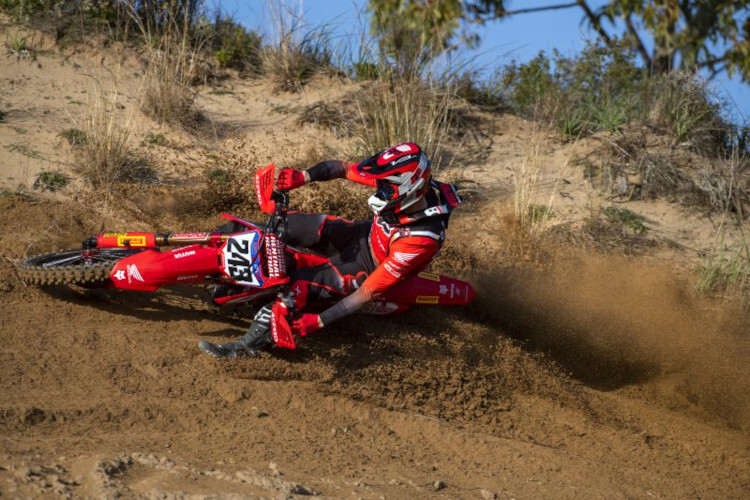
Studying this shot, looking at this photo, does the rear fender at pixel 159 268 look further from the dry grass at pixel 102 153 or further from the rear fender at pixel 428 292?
the dry grass at pixel 102 153

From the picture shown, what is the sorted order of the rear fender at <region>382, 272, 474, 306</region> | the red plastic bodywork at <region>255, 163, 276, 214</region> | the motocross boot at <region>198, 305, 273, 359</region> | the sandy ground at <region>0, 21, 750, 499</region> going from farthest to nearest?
the rear fender at <region>382, 272, 474, 306</region> → the motocross boot at <region>198, 305, 273, 359</region> → the red plastic bodywork at <region>255, 163, 276, 214</region> → the sandy ground at <region>0, 21, 750, 499</region>

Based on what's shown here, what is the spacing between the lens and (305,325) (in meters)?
5.79

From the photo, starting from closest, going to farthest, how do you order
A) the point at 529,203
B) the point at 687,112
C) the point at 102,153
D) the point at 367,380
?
the point at 367,380 < the point at 102,153 < the point at 529,203 < the point at 687,112

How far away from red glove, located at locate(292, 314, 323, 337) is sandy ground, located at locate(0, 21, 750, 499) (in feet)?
1.36

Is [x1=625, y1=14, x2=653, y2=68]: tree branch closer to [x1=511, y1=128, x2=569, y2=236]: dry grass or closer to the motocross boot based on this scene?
[x1=511, y1=128, x2=569, y2=236]: dry grass

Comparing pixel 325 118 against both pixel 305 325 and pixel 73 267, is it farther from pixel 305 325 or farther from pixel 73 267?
pixel 73 267

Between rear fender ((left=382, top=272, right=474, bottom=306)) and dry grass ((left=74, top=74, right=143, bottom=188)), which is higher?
dry grass ((left=74, top=74, right=143, bottom=188))

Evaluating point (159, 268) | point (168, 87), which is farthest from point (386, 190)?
point (168, 87)

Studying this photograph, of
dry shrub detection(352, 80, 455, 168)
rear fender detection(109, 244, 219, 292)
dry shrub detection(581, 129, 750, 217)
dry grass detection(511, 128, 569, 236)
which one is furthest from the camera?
→ dry shrub detection(581, 129, 750, 217)

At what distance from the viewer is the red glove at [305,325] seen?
19.0ft

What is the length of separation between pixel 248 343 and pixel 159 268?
0.90 meters

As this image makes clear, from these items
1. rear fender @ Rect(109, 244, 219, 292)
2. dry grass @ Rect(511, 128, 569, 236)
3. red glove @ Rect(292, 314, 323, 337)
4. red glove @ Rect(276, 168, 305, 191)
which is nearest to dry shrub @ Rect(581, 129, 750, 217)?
dry grass @ Rect(511, 128, 569, 236)

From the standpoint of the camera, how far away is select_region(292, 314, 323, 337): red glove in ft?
19.0

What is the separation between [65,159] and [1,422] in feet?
16.6
